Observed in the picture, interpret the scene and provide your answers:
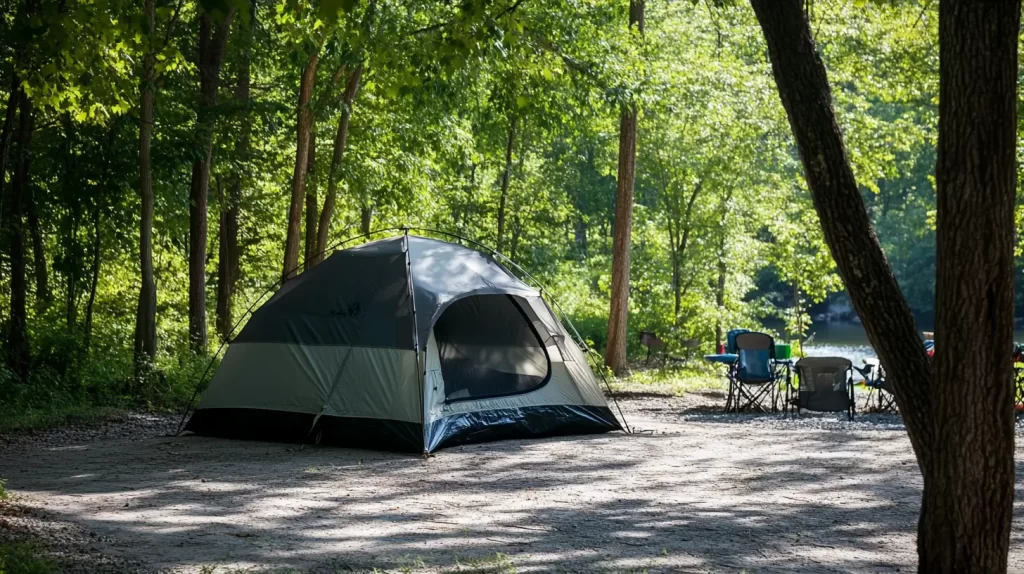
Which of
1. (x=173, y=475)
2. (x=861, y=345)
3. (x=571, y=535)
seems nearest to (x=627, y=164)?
(x=173, y=475)

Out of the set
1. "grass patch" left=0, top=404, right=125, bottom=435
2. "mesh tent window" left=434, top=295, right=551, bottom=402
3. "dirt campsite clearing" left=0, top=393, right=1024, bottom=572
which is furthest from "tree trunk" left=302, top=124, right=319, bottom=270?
"dirt campsite clearing" left=0, top=393, right=1024, bottom=572

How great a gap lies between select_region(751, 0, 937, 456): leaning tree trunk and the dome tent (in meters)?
4.83

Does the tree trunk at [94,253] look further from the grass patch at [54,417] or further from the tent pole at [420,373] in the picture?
the tent pole at [420,373]

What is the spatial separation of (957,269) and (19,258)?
33.9 feet

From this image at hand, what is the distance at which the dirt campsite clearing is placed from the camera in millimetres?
4883

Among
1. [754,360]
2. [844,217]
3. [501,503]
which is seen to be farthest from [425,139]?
[844,217]

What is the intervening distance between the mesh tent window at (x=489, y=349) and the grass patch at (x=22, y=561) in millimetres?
4742

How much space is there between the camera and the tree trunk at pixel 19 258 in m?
11.4

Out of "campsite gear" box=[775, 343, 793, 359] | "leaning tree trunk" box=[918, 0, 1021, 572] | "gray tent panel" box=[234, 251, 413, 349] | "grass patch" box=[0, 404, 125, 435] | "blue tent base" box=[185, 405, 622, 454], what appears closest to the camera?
"leaning tree trunk" box=[918, 0, 1021, 572]

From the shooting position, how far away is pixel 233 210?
1662 centimetres

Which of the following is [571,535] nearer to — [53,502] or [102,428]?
[53,502]

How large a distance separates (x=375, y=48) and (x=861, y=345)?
2741 centimetres

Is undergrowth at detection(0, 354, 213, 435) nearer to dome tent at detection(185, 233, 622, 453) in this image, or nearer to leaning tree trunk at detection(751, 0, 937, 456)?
dome tent at detection(185, 233, 622, 453)

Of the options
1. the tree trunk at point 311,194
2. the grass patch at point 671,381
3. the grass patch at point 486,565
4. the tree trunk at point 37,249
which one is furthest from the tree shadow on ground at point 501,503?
the tree trunk at point 311,194
